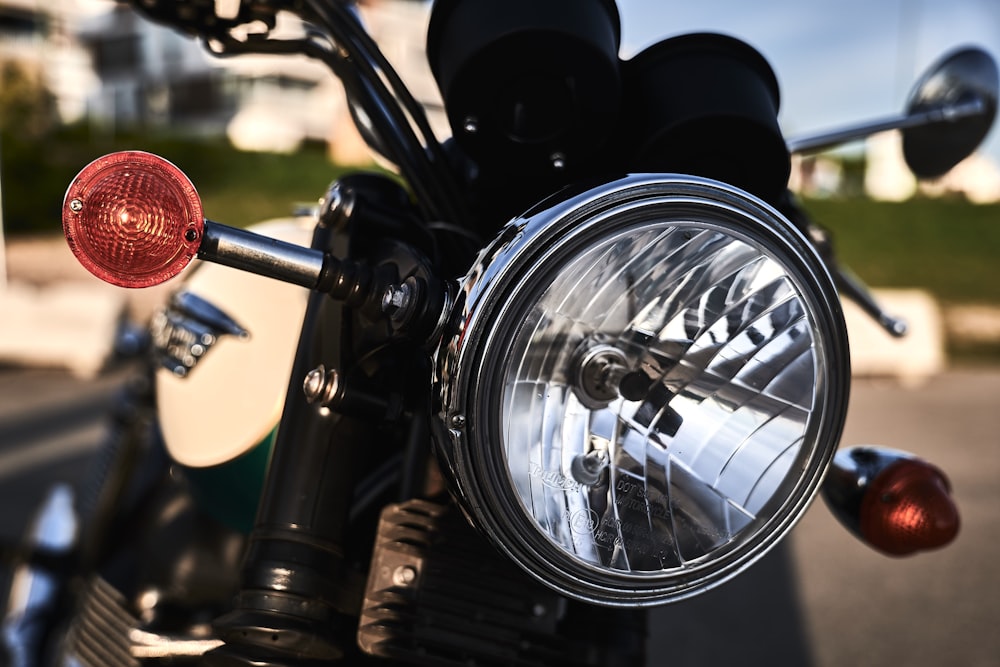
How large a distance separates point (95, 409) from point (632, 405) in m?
4.64

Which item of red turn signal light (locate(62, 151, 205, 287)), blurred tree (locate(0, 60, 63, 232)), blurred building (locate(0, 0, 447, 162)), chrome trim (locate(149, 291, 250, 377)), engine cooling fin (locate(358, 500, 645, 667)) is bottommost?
engine cooling fin (locate(358, 500, 645, 667))

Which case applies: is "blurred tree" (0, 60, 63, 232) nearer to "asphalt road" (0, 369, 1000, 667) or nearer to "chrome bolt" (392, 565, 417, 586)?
"asphalt road" (0, 369, 1000, 667)

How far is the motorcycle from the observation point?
2.72 ft

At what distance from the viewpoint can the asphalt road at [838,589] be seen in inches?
95.9

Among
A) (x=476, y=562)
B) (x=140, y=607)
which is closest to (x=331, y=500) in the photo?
(x=476, y=562)

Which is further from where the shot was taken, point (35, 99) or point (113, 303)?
point (35, 99)

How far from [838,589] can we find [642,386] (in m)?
2.27

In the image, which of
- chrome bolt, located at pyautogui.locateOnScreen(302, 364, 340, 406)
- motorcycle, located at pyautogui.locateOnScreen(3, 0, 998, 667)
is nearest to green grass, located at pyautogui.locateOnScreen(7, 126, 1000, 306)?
motorcycle, located at pyautogui.locateOnScreen(3, 0, 998, 667)

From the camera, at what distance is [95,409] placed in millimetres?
4895

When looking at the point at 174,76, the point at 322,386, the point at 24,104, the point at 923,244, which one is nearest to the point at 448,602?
the point at 322,386

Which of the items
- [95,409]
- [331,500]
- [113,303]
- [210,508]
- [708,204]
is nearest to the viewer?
[708,204]

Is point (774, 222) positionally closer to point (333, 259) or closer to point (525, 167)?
point (525, 167)

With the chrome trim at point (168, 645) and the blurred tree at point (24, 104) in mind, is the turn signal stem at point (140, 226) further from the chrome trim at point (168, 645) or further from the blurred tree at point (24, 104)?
the blurred tree at point (24, 104)

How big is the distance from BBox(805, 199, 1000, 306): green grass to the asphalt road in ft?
26.7
